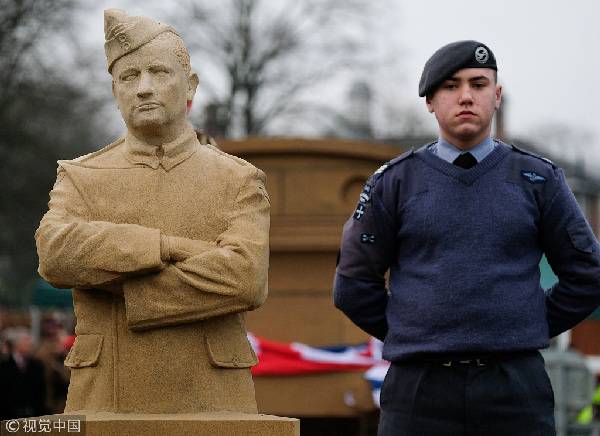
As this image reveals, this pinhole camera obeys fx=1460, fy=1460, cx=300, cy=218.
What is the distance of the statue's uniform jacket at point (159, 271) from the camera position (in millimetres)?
5551

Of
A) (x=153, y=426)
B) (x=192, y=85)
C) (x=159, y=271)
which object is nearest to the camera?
(x=153, y=426)

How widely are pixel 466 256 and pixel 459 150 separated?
441 millimetres

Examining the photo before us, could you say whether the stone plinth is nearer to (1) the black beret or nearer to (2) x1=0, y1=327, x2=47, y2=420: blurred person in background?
(1) the black beret

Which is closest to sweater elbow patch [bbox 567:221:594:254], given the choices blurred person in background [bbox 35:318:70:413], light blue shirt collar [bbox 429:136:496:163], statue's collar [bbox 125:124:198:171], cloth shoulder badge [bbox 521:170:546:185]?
cloth shoulder badge [bbox 521:170:546:185]

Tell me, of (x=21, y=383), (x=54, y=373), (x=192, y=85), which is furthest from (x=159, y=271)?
(x=54, y=373)

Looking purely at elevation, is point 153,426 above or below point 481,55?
below

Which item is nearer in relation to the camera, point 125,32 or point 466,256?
point 466,256

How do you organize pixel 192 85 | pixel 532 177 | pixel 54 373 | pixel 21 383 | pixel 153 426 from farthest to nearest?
1. pixel 54 373
2. pixel 21 383
3. pixel 192 85
4. pixel 153 426
5. pixel 532 177

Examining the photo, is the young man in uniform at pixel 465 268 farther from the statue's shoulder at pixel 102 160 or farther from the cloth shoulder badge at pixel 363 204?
the statue's shoulder at pixel 102 160

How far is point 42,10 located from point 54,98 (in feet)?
6.99

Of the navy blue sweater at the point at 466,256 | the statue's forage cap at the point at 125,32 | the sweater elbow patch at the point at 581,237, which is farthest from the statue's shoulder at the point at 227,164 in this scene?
the sweater elbow patch at the point at 581,237

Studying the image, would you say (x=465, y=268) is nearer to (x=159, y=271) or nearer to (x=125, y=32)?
(x=159, y=271)

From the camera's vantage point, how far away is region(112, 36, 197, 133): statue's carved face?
228 inches

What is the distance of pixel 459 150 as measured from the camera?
5.35 meters
